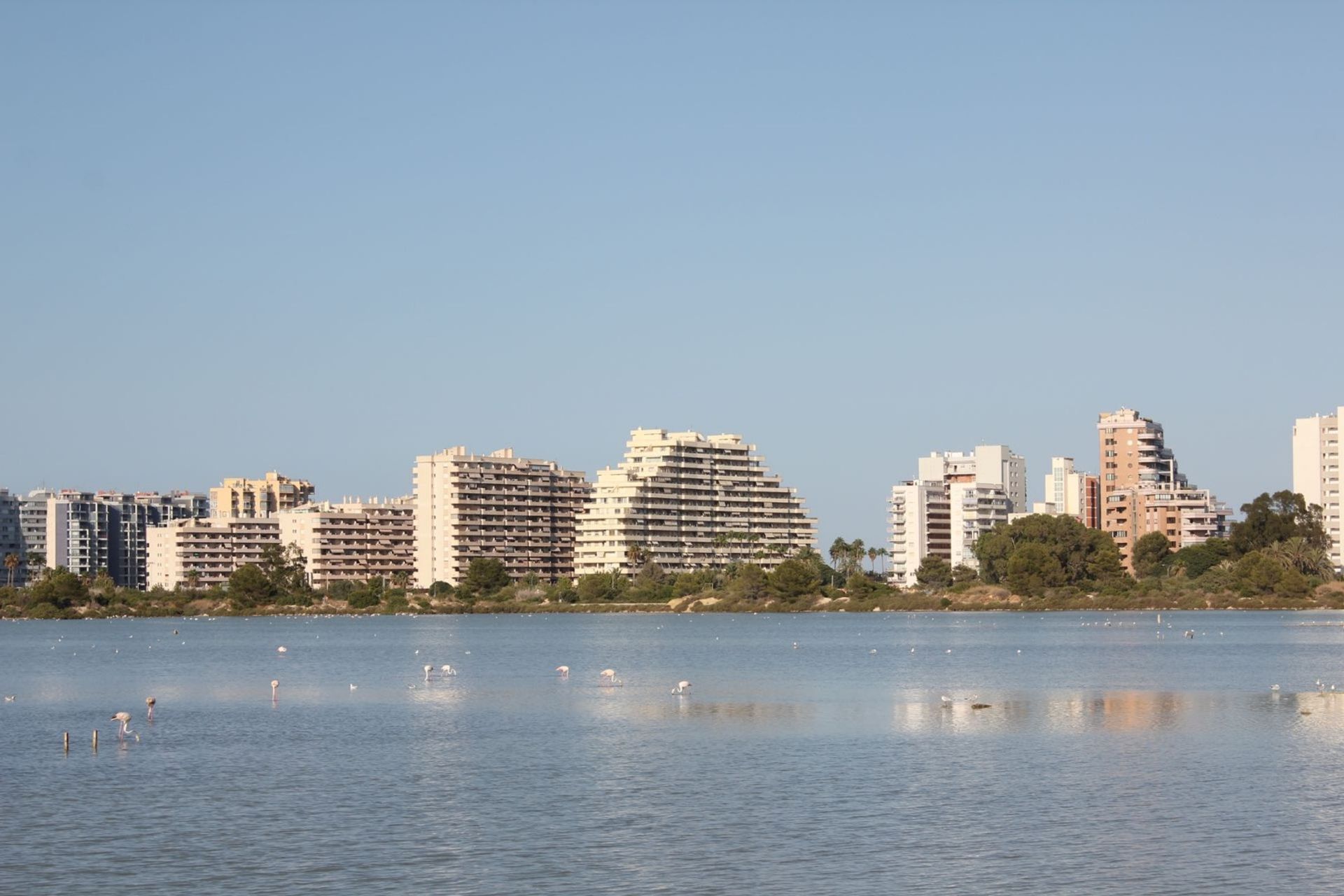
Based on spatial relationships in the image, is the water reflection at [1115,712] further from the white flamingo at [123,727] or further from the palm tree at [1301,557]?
the palm tree at [1301,557]

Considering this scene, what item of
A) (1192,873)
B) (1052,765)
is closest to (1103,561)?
(1052,765)

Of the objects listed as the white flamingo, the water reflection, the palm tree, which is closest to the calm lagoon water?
the water reflection

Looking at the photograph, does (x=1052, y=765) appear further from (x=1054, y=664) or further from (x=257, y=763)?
(x=1054, y=664)

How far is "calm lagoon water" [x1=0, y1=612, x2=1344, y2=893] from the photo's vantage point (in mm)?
27844

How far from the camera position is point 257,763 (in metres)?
42.4

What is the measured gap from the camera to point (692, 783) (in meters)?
37.7

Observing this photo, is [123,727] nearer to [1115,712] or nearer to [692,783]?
[692,783]

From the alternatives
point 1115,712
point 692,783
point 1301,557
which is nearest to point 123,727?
point 692,783

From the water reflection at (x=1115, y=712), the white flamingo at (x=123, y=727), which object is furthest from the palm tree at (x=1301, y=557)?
the white flamingo at (x=123, y=727)

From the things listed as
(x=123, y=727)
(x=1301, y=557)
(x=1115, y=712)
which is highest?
(x=1301, y=557)

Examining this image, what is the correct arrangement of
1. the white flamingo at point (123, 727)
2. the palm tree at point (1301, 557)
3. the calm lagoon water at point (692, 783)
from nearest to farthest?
the calm lagoon water at point (692, 783)
the white flamingo at point (123, 727)
the palm tree at point (1301, 557)

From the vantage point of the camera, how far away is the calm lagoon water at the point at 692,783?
27844 millimetres

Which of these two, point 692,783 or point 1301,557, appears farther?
point 1301,557

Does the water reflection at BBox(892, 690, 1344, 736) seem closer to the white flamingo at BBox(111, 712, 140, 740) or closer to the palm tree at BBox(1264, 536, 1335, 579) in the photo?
the white flamingo at BBox(111, 712, 140, 740)
